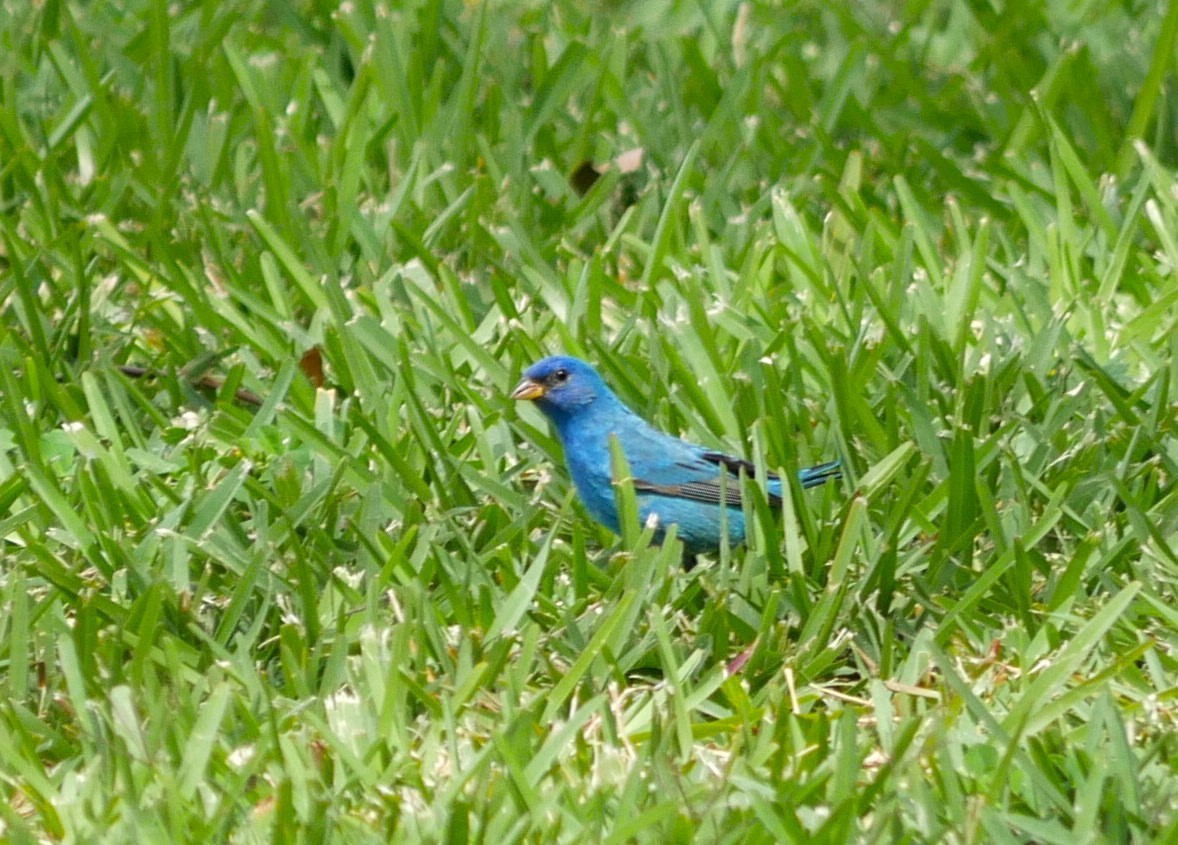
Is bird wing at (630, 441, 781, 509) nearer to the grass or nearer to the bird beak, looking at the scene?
the grass

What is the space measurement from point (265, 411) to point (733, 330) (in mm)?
963

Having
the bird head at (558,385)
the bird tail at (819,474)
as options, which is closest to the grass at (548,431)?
the bird tail at (819,474)

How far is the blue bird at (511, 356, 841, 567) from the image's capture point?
10.5 feet

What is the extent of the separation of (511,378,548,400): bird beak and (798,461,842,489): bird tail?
50 cm

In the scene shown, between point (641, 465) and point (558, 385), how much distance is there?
0.22m

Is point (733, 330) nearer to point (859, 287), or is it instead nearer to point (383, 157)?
point (859, 287)

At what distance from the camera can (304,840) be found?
2189mm

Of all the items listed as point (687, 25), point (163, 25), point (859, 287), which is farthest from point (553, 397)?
point (687, 25)

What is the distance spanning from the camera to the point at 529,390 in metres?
3.34

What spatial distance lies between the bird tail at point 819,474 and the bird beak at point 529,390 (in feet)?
1.64

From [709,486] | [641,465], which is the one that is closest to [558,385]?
[641,465]

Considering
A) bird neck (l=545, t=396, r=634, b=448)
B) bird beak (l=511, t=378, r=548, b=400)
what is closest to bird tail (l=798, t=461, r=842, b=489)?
bird neck (l=545, t=396, r=634, b=448)

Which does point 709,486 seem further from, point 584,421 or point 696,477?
point 584,421

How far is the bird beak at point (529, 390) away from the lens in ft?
10.9
